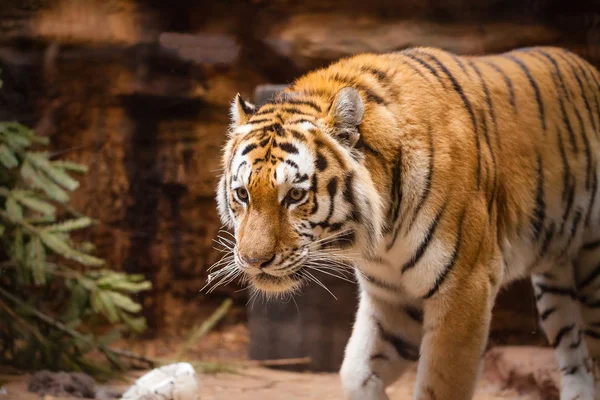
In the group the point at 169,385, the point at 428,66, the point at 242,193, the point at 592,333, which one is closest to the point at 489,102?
the point at 428,66

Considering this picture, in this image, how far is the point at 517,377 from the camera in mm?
3730

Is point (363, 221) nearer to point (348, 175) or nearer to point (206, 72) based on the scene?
point (348, 175)

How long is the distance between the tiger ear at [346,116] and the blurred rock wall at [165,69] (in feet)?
5.88

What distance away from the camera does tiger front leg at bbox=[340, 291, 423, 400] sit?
257 cm

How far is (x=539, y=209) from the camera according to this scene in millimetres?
2643

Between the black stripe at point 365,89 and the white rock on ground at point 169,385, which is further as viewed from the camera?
the white rock on ground at point 169,385

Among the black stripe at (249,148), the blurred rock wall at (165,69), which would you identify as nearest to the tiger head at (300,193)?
the black stripe at (249,148)

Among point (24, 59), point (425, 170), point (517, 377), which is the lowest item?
point (517, 377)

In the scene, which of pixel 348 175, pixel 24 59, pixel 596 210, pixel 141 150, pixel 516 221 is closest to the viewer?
pixel 348 175

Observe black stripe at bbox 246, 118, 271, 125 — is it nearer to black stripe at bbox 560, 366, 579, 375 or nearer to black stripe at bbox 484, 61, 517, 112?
black stripe at bbox 484, 61, 517, 112

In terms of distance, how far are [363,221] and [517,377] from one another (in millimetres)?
1923

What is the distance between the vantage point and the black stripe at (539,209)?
263 cm

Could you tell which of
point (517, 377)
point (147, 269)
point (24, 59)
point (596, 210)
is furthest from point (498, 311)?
point (24, 59)

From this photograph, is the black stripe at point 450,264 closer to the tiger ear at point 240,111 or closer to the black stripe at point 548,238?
the black stripe at point 548,238
